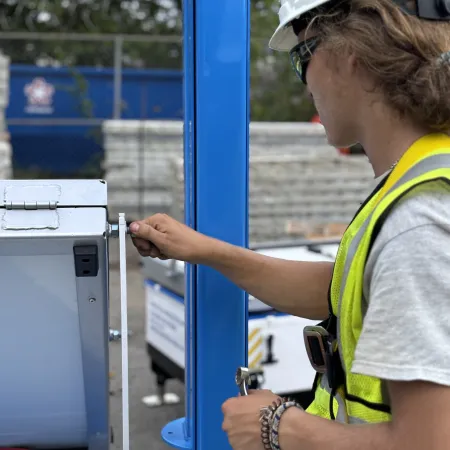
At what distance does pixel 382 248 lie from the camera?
978 mm

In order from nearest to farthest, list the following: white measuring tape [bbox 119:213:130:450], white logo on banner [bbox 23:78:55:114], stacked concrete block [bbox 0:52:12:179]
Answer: white measuring tape [bbox 119:213:130:450] → stacked concrete block [bbox 0:52:12:179] → white logo on banner [bbox 23:78:55:114]

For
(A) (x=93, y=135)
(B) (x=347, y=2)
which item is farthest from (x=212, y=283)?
(A) (x=93, y=135)

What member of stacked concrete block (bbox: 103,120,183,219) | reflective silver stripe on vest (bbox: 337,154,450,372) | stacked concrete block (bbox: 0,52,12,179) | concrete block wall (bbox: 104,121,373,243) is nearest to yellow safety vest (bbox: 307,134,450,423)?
reflective silver stripe on vest (bbox: 337,154,450,372)

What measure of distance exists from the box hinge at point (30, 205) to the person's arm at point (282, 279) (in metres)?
0.47

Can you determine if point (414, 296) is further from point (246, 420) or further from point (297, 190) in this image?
point (297, 190)

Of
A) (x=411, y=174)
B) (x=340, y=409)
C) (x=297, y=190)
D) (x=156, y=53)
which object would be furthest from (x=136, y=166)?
(x=411, y=174)

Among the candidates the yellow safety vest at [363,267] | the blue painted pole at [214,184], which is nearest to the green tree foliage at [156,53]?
the blue painted pole at [214,184]

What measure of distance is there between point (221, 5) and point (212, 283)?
651 mm

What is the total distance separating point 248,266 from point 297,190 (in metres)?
5.35

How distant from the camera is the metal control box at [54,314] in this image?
1193 mm

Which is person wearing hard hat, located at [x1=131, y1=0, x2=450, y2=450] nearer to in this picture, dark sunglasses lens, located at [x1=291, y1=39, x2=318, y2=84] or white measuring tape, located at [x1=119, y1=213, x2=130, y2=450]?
dark sunglasses lens, located at [x1=291, y1=39, x2=318, y2=84]

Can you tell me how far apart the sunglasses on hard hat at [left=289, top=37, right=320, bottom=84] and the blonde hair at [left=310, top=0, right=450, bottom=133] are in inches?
4.1

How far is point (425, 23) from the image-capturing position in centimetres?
108

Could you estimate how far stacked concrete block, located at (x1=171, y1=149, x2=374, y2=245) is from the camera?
6.72 m
